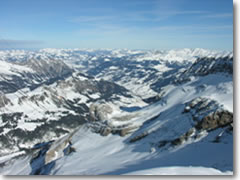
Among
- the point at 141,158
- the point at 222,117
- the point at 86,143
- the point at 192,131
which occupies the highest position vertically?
the point at 222,117

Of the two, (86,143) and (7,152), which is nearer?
(86,143)

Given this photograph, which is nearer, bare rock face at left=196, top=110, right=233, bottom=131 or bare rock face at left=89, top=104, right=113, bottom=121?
bare rock face at left=196, top=110, right=233, bottom=131

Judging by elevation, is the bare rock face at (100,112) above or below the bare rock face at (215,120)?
below

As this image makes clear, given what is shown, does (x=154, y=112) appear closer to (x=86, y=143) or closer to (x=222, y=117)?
(x=86, y=143)

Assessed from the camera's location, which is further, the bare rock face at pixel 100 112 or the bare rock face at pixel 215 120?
the bare rock face at pixel 100 112

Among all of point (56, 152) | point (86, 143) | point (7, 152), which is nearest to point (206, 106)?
point (86, 143)

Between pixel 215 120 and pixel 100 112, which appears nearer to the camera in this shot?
pixel 215 120

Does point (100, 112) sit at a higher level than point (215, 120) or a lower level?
lower

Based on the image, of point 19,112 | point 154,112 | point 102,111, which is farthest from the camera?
point 19,112

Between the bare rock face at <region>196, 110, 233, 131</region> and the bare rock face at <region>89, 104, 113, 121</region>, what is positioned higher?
the bare rock face at <region>196, 110, 233, 131</region>

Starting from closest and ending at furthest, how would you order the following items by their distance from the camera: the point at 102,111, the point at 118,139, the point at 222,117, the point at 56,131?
1. the point at 222,117
2. the point at 118,139
3. the point at 102,111
4. the point at 56,131

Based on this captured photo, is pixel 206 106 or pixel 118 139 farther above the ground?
pixel 206 106
